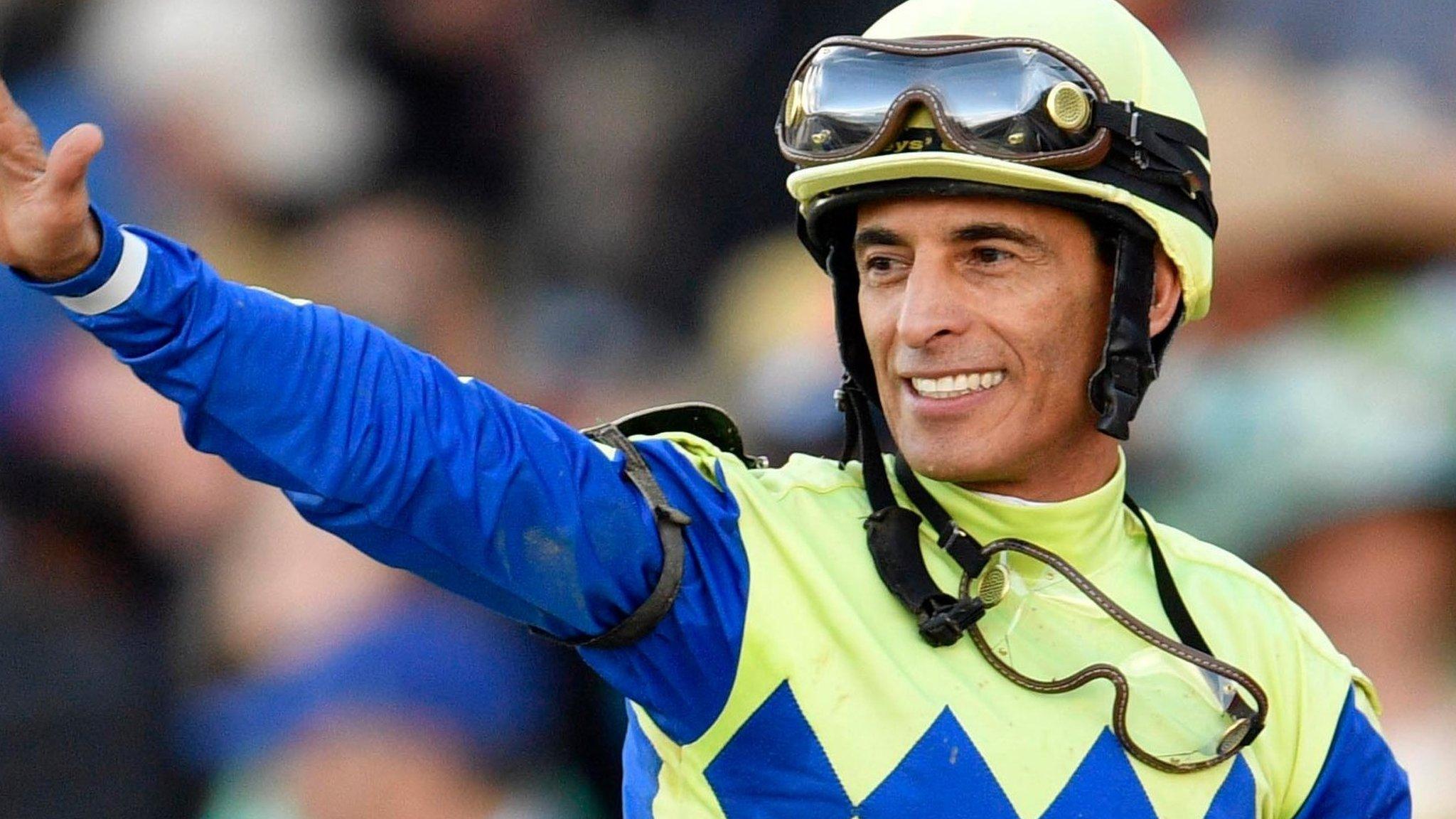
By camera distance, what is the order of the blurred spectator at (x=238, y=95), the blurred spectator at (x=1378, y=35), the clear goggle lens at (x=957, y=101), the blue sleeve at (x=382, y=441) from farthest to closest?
the blurred spectator at (x=238, y=95) < the blurred spectator at (x=1378, y=35) < the clear goggle lens at (x=957, y=101) < the blue sleeve at (x=382, y=441)

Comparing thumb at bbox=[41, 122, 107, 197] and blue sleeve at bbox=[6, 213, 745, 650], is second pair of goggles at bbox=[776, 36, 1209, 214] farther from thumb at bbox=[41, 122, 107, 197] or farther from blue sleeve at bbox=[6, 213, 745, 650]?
thumb at bbox=[41, 122, 107, 197]

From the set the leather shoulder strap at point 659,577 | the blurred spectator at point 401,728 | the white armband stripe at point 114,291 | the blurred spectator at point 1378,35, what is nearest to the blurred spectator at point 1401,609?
the blurred spectator at point 1378,35

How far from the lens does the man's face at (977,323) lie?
2.95 meters

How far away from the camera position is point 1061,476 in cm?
313

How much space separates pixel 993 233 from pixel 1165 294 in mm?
369

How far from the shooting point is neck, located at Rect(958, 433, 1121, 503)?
3090 mm

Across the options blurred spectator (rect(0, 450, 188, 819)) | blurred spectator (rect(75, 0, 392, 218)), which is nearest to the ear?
blurred spectator (rect(0, 450, 188, 819))

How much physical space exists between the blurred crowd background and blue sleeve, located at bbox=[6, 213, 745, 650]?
6.52ft

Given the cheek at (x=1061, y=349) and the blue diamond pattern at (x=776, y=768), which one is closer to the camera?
the blue diamond pattern at (x=776, y=768)

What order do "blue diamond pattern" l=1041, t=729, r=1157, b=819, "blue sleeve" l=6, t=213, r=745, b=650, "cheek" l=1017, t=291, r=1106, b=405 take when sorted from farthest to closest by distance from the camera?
"cheek" l=1017, t=291, r=1106, b=405 → "blue diamond pattern" l=1041, t=729, r=1157, b=819 → "blue sleeve" l=6, t=213, r=745, b=650

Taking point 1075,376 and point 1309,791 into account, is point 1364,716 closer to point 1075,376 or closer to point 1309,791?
point 1309,791

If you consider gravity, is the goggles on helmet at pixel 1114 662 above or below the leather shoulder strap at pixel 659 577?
below

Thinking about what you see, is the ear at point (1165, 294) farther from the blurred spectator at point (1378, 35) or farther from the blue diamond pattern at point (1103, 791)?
the blurred spectator at point (1378, 35)

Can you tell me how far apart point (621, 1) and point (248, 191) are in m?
1.07
